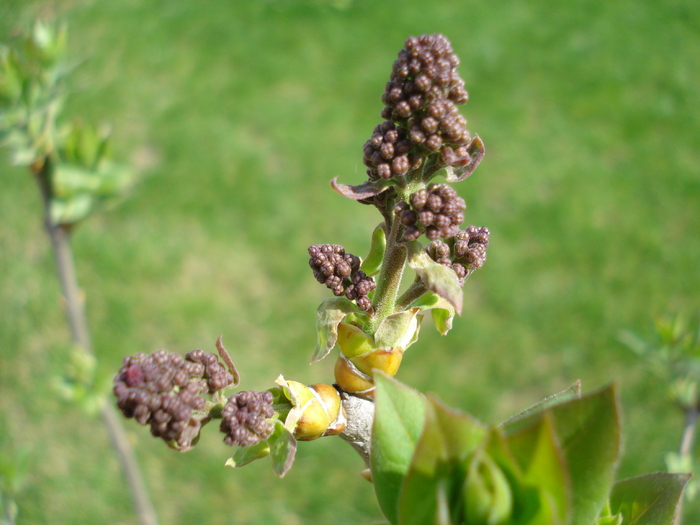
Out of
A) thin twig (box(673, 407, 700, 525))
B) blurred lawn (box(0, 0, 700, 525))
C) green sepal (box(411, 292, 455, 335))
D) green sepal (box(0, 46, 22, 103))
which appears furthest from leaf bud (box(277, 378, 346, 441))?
blurred lawn (box(0, 0, 700, 525))

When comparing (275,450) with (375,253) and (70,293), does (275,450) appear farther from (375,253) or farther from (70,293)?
(70,293)

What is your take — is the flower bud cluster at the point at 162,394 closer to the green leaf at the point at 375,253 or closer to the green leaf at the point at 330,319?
the green leaf at the point at 330,319

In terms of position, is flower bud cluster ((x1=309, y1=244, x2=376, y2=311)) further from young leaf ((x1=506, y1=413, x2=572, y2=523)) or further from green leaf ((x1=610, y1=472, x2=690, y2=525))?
green leaf ((x1=610, y1=472, x2=690, y2=525))

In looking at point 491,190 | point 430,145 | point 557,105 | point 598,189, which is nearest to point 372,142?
point 430,145

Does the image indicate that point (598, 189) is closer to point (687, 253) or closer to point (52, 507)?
point (687, 253)

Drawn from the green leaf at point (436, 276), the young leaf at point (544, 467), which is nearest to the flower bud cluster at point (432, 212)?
the green leaf at point (436, 276)

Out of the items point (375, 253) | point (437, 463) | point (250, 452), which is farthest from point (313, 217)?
point (437, 463)
